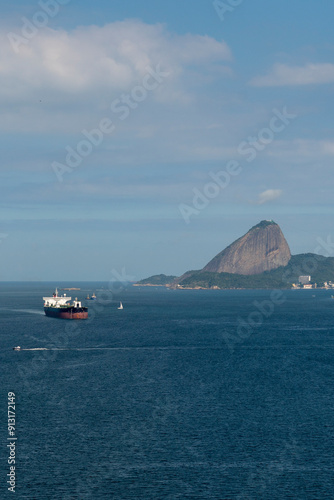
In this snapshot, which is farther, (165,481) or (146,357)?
A: (146,357)

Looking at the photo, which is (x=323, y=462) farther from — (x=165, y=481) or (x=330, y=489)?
(x=165, y=481)

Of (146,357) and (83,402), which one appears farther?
(146,357)

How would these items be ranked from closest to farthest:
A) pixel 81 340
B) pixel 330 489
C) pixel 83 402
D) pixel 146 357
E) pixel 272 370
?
pixel 330 489 < pixel 83 402 < pixel 272 370 < pixel 146 357 < pixel 81 340

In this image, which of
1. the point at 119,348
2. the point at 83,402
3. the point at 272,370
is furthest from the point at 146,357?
the point at 83,402

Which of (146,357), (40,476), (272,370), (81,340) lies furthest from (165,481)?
(81,340)

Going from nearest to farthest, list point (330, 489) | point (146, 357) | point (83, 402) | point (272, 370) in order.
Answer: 1. point (330, 489)
2. point (83, 402)
3. point (272, 370)
4. point (146, 357)

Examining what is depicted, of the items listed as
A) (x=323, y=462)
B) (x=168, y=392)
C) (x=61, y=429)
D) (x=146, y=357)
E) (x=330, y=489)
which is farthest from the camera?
(x=146, y=357)

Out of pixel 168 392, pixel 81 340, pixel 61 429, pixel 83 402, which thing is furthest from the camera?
pixel 81 340

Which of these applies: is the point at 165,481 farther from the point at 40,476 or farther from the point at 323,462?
the point at 323,462
